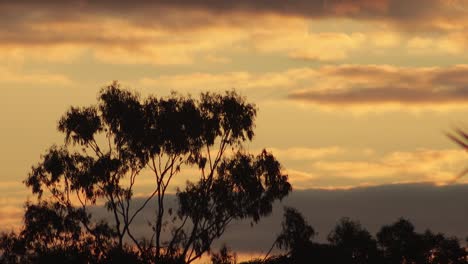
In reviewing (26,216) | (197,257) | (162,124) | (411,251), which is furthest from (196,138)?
(411,251)

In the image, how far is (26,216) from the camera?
83.2 metres

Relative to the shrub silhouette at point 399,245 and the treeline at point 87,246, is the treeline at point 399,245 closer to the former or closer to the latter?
the shrub silhouette at point 399,245

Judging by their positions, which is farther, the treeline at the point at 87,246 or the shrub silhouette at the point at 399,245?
the shrub silhouette at the point at 399,245

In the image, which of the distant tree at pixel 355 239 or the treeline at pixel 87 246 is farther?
the distant tree at pixel 355 239

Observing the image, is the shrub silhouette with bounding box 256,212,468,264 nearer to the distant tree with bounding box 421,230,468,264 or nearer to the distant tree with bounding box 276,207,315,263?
the distant tree with bounding box 421,230,468,264

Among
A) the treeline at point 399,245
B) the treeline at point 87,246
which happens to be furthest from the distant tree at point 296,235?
the treeline at point 399,245

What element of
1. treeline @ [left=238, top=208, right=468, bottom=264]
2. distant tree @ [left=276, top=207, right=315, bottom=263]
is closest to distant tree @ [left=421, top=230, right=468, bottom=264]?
treeline @ [left=238, top=208, right=468, bottom=264]

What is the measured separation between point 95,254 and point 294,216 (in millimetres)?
18572

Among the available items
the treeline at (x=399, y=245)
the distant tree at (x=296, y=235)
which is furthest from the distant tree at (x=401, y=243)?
the distant tree at (x=296, y=235)

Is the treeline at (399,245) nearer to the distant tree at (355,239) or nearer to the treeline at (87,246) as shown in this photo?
the distant tree at (355,239)

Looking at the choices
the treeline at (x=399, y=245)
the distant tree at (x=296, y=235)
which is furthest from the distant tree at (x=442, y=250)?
the distant tree at (x=296, y=235)

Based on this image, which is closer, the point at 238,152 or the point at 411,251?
the point at 238,152

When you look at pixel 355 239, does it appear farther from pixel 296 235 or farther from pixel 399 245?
pixel 296 235

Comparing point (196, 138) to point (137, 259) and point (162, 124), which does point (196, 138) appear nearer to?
point (162, 124)
